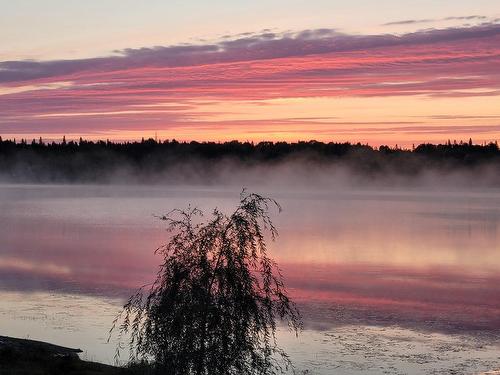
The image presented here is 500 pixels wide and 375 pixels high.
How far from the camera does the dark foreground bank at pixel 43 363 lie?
820 inches

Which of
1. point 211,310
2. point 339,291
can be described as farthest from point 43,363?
point 339,291

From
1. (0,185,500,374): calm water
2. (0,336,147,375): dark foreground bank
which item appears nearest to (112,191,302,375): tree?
(0,336,147,375): dark foreground bank

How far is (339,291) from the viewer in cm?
3909

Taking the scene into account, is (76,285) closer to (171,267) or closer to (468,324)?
(468,324)

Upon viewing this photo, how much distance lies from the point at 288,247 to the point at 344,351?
121ft

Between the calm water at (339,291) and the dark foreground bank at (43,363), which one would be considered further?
the calm water at (339,291)

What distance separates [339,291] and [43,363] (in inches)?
788

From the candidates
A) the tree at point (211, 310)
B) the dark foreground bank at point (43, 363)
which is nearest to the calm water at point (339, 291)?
the dark foreground bank at point (43, 363)

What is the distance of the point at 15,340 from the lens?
24.5 meters

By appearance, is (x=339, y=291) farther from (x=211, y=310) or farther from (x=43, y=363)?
(x=211, y=310)

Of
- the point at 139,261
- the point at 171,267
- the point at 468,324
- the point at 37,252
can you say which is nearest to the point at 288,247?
the point at 139,261

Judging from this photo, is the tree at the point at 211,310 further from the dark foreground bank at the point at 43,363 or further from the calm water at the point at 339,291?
the calm water at the point at 339,291

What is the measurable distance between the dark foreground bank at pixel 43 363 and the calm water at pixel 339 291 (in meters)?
1.98

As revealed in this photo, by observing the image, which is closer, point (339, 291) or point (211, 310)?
point (211, 310)
